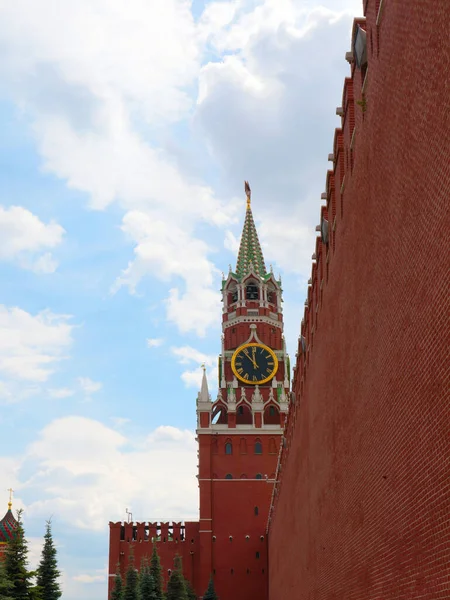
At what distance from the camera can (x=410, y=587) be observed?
9266 mm

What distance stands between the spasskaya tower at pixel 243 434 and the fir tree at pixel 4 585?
26.8 meters

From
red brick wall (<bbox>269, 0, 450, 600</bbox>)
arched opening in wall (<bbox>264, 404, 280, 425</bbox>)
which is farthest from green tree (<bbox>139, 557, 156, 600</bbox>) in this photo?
red brick wall (<bbox>269, 0, 450, 600</bbox>)

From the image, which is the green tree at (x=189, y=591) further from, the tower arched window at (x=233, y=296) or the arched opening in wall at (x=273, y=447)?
the tower arched window at (x=233, y=296)

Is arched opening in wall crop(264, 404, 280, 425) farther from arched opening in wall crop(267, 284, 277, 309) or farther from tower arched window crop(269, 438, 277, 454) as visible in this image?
arched opening in wall crop(267, 284, 277, 309)

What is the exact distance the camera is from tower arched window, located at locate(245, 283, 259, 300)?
79125mm

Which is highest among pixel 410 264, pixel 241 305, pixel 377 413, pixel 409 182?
pixel 241 305

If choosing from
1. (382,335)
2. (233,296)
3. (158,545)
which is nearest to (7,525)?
(158,545)

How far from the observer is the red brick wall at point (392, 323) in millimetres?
7773

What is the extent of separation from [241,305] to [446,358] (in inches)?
2778

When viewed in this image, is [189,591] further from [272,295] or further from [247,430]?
[272,295]

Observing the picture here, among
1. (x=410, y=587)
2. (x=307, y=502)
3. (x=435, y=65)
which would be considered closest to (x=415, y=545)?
(x=410, y=587)

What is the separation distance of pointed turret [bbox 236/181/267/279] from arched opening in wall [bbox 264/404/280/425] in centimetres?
1444

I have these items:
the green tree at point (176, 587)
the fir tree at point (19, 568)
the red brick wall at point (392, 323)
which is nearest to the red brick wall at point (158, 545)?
the green tree at point (176, 587)

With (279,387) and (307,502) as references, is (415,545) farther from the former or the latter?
(279,387)
